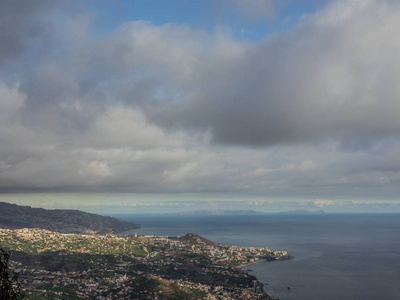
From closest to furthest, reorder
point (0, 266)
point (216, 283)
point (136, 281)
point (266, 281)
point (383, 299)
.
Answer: point (0, 266) → point (383, 299) → point (136, 281) → point (216, 283) → point (266, 281)

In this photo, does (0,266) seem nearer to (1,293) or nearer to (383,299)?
(1,293)

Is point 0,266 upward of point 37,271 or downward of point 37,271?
upward

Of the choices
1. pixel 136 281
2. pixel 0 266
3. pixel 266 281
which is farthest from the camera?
pixel 266 281

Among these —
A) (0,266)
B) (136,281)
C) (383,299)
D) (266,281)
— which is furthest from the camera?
(266,281)

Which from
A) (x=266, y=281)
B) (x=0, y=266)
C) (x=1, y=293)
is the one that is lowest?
(x=266, y=281)

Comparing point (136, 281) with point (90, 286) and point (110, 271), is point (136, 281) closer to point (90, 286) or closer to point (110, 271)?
point (90, 286)

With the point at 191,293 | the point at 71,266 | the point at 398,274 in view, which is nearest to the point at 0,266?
the point at 191,293

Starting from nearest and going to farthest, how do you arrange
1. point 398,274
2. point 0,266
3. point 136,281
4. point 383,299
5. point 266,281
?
point 0,266 → point 383,299 → point 136,281 → point 266,281 → point 398,274

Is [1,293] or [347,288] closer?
[1,293]

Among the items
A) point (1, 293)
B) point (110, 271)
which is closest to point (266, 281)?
point (110, 271)
